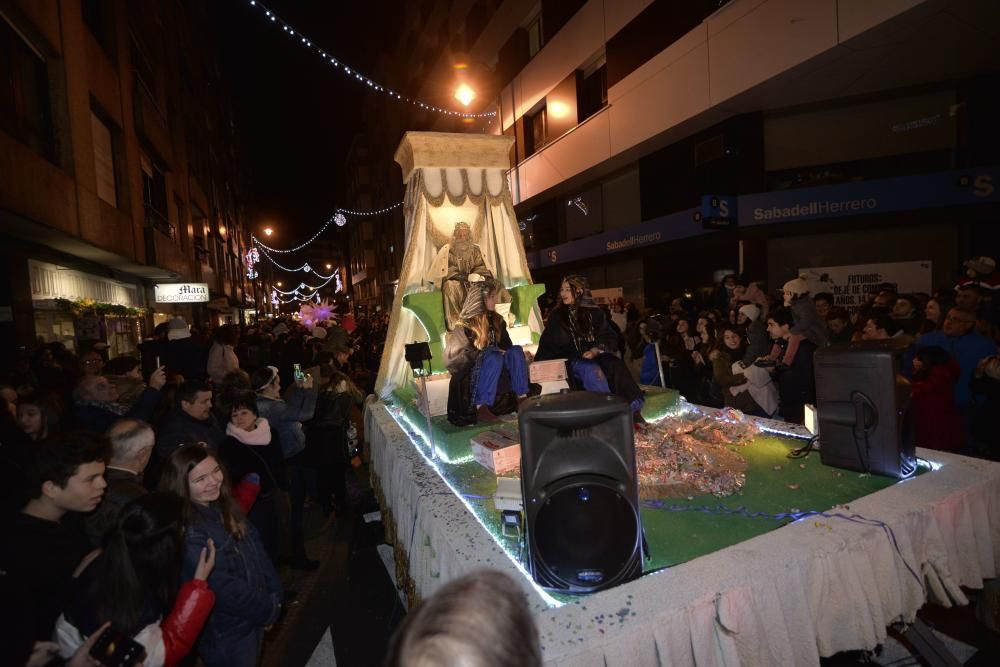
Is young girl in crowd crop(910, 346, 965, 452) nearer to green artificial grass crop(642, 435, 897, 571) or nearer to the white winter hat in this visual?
green artificial grass crop(642, 435, 897, 571)

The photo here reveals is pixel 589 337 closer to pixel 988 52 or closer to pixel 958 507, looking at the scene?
pixel 958 507

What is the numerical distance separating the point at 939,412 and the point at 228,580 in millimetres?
5108

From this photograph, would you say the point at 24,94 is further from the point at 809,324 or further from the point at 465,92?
the point at 465,92

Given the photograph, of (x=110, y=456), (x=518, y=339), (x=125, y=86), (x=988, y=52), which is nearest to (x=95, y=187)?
(x=125, y=86)

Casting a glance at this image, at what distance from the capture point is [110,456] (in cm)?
233

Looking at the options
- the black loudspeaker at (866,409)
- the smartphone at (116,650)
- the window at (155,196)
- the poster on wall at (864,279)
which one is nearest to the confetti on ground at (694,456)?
the black loudspeaker at (866,409)

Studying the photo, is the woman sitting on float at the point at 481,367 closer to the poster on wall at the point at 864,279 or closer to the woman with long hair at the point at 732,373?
the woman with long hair at the point at 732,373

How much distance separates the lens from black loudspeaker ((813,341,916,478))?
3043 millimetres

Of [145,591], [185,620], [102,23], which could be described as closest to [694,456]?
[185,620]

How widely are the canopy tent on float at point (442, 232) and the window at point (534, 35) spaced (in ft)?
35.0

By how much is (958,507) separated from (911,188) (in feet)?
26.7

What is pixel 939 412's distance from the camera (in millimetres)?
3889

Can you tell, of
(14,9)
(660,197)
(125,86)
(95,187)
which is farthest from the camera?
(660,197)

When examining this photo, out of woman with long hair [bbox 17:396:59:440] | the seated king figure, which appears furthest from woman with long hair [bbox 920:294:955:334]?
woman with long hair [bbox 17:396:59:440]
